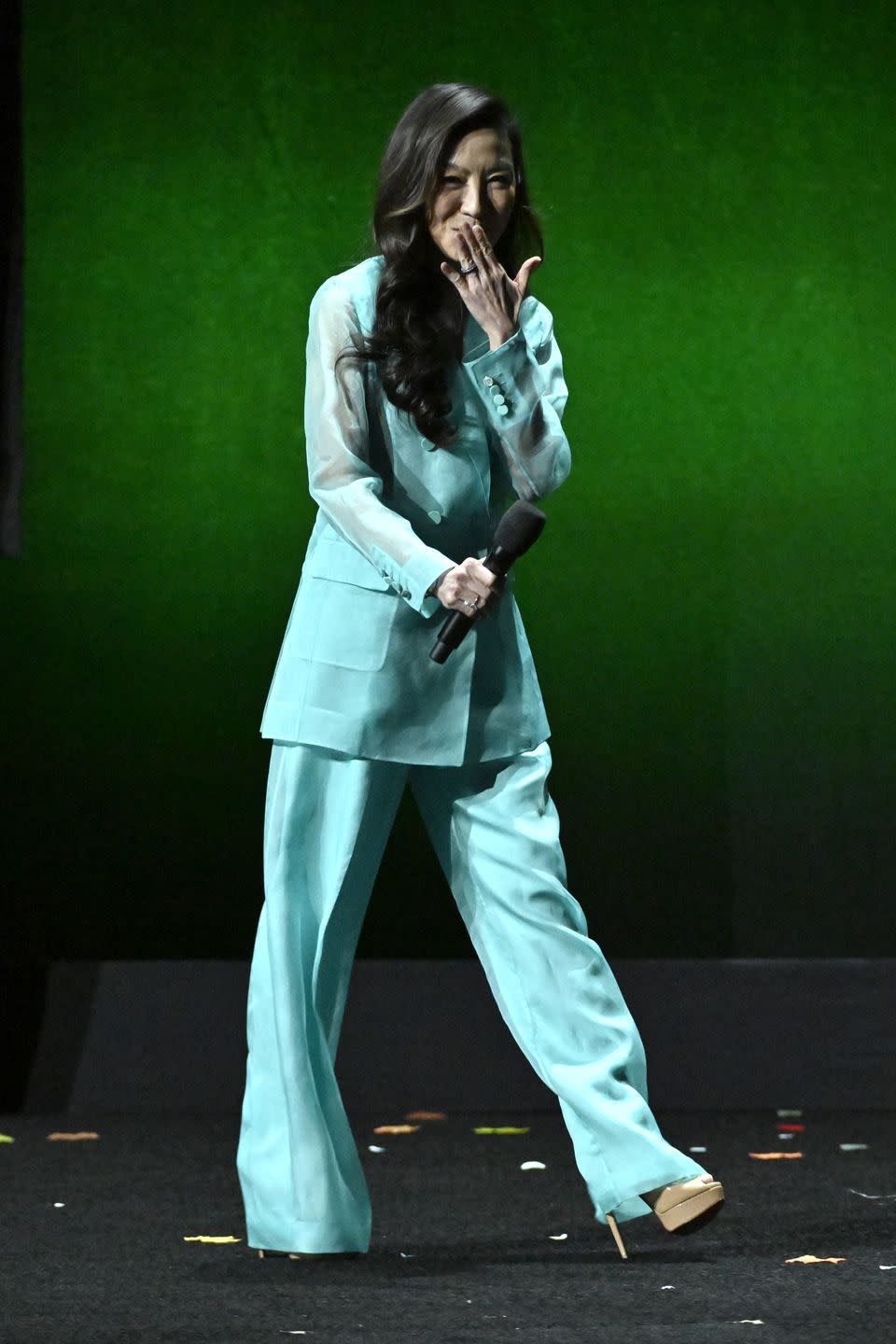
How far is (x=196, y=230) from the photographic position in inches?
174

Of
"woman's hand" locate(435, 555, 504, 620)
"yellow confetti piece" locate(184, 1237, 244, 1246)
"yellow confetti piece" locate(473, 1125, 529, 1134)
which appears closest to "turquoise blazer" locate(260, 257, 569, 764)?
"woman's hand" locate(435, 555, 504, 620)

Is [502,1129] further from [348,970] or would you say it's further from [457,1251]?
[348,970]

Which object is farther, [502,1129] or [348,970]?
[502,1129]

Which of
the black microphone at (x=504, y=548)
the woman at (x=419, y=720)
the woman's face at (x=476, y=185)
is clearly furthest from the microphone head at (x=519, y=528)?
the woman's face at (x=476, y=185)

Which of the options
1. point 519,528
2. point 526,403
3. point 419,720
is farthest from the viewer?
point 419,720

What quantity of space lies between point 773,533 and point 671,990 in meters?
1.02

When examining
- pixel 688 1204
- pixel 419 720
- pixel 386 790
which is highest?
pixel 419 720

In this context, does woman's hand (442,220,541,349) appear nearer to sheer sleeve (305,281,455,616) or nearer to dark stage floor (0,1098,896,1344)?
sheer sleeve (305,281,455,616)

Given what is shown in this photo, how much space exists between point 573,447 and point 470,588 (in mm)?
1891

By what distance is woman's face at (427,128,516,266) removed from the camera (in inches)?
108

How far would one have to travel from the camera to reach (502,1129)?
4203mm

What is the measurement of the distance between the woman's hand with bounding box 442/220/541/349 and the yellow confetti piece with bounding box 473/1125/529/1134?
2.01m

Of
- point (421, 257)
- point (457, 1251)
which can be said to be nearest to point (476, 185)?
point (421, 257)

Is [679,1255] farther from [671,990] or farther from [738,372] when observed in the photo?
[738,372]
